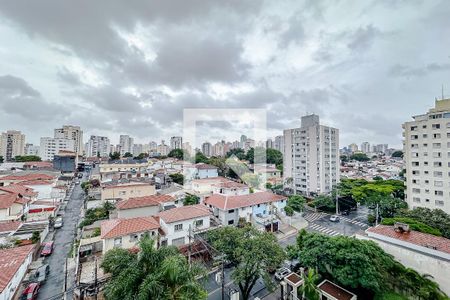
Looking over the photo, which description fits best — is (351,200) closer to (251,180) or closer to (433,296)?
(251,180)

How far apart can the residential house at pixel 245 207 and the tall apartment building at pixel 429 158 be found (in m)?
18.9

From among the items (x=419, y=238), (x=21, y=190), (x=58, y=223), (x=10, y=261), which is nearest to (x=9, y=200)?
(x=58, y=223)

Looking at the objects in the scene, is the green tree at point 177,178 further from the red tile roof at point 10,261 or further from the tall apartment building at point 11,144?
the tall apartment building at point 11,144

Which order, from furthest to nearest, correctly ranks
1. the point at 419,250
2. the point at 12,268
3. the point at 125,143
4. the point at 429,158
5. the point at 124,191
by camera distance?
1. the point at 125,143
2. the point at 124,191
3. the point at 429,158
4. the point at 419,250
5. the point at 12,268

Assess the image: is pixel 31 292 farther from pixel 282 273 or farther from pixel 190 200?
pixel 282 273

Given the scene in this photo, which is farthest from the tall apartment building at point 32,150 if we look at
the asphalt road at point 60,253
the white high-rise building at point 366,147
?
the white high-rise building at point 366,147

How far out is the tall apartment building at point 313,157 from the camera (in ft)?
123

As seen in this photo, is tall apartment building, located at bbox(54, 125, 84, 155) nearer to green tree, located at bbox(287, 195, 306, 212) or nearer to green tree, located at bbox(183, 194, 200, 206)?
green tree, located at bbox(183, 194, 200, 206)

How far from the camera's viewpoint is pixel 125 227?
14797mm

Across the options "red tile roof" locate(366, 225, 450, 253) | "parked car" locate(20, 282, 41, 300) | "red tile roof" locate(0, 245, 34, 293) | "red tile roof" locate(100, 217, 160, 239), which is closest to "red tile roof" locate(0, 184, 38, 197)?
"red tile roof" locate(0, 245, 34, 293)

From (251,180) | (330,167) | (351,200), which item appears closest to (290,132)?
(330,167)

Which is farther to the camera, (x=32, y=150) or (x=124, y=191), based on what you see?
(x=32, y=150)

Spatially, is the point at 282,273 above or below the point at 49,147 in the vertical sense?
below

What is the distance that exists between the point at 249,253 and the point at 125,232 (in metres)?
9.17
